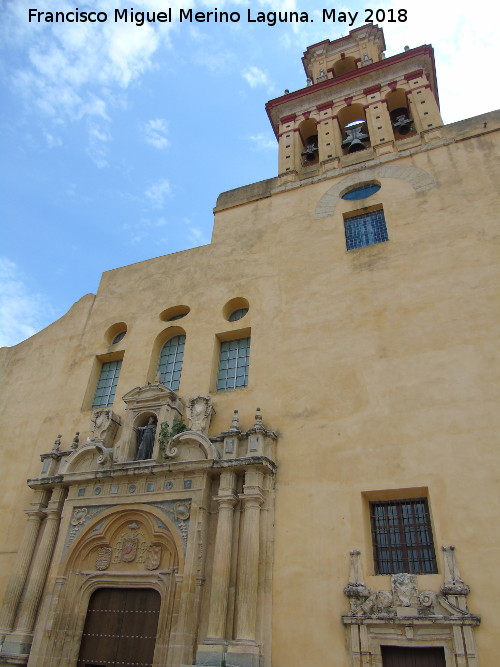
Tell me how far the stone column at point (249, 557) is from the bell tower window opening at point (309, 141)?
12.1 m

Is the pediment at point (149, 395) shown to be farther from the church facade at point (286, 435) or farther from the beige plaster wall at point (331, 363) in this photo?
the beige plaster wall at point (331, 363)

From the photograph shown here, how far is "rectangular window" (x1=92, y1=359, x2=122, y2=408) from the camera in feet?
50.0

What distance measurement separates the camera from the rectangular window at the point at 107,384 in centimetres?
1523

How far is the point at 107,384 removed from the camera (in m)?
15.6

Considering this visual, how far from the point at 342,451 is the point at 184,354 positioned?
5.53 meters

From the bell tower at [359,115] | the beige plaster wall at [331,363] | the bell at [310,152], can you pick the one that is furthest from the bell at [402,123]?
the bell at [310,152]

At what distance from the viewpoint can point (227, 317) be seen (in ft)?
50.0

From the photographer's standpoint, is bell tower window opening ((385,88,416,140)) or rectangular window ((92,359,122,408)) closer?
rectangular window ((92,359,122,408))

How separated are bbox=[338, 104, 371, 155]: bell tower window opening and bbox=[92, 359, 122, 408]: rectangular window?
10464mm

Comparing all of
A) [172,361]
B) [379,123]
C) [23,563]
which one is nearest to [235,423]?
[172,361]

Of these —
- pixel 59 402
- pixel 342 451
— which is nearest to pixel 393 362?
pixel 342 451

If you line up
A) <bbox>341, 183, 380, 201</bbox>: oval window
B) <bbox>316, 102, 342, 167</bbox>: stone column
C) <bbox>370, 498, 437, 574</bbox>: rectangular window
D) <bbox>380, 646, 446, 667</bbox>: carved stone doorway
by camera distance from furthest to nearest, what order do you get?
<bbox>316, 102, 342, 167</bbox>: stone column
<bbox>341, 183, 380, 201</bbox>: oval window
<bbox>370, 498, 437, 574</bbox>: rectangular window
<bbox>380, 646, 446, 667</bbox>: carved stone doorway

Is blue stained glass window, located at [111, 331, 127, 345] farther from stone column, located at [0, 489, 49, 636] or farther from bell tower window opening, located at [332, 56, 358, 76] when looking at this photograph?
bell tower window opening, located at [332, 56, 358, 76]

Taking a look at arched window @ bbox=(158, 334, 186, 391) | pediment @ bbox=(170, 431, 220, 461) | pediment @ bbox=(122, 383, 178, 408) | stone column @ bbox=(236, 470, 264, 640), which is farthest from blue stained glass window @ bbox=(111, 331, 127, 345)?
stone column @ bbox=(236, 470, 264, 640)
